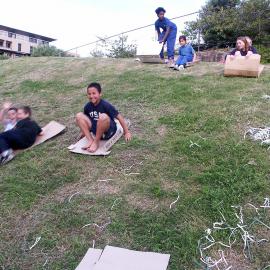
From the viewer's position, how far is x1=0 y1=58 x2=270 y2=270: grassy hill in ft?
9.61

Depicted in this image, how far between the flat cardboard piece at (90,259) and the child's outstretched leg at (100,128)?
156cm

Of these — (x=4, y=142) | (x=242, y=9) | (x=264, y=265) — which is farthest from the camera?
(x=242, y=9)

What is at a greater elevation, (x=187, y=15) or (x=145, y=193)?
(x=187, y=15)

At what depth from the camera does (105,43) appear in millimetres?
19359

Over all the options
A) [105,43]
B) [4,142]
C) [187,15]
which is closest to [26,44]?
[105,43]

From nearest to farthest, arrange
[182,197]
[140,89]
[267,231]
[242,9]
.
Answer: [267,231], [182,197], [140,89], [242,9]

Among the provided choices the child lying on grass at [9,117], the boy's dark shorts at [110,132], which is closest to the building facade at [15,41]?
the child lying on grass at [9,117]

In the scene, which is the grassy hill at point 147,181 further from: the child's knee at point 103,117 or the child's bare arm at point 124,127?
the child's knee at point 103,117

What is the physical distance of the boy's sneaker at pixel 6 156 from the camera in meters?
4.29

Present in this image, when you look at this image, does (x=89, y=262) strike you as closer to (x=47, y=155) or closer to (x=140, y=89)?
(x=47, y=155)

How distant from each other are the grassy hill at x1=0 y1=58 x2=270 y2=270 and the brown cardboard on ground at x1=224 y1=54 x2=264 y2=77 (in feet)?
1.09

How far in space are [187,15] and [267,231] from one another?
11.5 m

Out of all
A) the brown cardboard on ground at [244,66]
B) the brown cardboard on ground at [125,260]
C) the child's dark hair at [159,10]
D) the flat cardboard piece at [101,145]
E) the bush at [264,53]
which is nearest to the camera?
the brown cardboard on ground at [125,260]

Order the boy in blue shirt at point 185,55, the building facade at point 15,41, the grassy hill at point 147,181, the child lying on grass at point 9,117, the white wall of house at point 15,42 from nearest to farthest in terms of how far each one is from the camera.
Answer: the grassy hill at point 147,181
the child lying on grass at point 9,117
the boy in blue shirt at point 185,55
the building facade at point 15,41
the white wall of house at point 15,42
